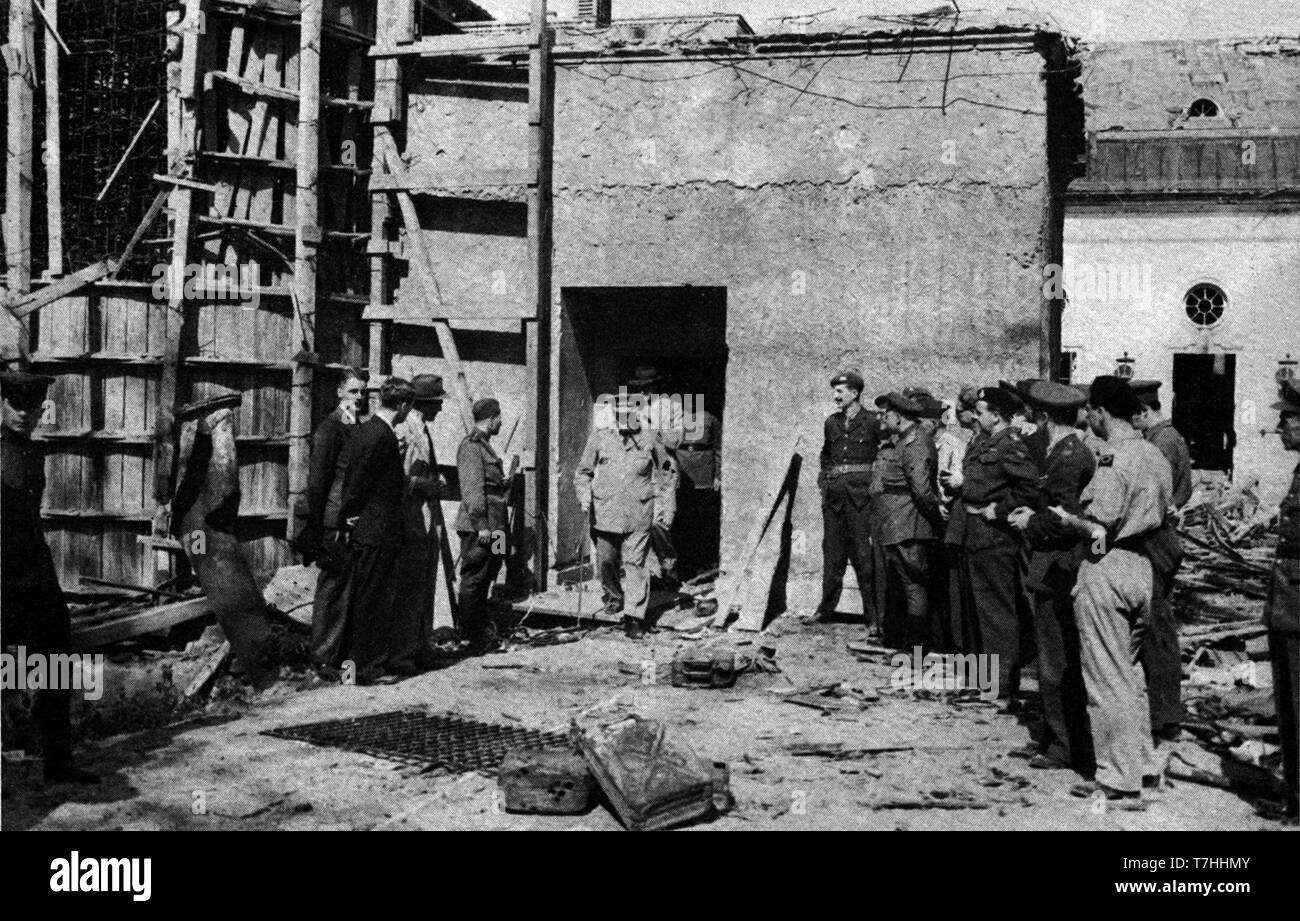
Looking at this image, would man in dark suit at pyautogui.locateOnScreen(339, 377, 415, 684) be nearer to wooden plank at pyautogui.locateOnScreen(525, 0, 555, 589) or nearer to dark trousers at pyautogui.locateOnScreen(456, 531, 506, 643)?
dark trousers at pyautogui.locateOnScreen(456, 531, 506, 643)

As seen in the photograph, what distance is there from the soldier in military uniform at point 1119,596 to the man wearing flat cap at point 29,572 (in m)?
5.12

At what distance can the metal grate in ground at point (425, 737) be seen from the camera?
659cm

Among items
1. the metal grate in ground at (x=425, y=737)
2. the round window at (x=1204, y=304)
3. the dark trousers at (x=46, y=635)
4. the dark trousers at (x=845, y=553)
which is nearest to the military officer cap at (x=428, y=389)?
the metal grate in ground at (x=425, y=737)

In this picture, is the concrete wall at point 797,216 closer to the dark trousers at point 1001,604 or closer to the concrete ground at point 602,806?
the dark trousers at point 1001,604

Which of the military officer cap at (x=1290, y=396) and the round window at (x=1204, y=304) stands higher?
the round window at (x=1204, y=304)

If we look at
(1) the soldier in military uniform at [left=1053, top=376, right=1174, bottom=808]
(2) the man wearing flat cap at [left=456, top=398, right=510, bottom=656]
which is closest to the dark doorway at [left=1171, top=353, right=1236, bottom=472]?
(2) the man wearing flat cap at [left=456, top=398, right=510, bottom=656]

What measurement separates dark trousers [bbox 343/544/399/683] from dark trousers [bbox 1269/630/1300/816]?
18.7 feet

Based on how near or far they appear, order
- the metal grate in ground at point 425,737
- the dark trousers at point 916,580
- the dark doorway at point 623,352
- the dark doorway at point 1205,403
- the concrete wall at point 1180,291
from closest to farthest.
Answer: the metal grate in ground at point 425,737
the dark trousers at point 916,580
the dark doorway at point 623,352
the concrete wall at point 1180,291
the dark doorway at point 1205,403

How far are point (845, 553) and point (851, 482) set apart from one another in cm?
76

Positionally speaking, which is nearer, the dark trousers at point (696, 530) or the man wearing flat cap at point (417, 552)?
the man wearing flat cap at point (417, 552)

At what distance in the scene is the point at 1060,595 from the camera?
6.44 metres

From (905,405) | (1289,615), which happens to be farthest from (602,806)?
(905,405)

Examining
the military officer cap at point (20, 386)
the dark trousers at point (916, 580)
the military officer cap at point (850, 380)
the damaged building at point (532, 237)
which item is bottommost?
the dark trousers at point (916, 580)

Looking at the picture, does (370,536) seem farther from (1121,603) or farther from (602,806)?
(1121,603)
